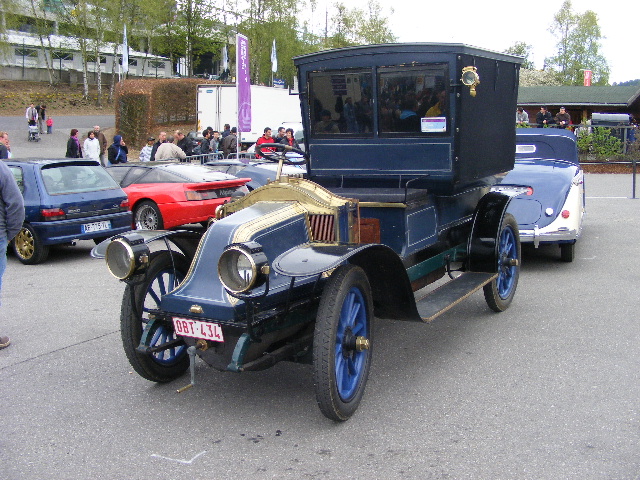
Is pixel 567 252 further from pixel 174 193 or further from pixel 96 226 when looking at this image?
pixel 96 226

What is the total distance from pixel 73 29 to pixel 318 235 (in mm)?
43631

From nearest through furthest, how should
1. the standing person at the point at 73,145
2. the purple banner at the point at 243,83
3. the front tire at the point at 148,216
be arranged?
the front tire at the point at 148,216, the purple banner at the point at 243,83, the standing person at the point at 73,145

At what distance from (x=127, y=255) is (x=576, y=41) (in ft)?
236

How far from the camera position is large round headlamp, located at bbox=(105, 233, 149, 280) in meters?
4.27

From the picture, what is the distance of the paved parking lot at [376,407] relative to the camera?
12.3ft

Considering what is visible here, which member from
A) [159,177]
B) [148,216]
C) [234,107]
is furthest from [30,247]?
[234,107]

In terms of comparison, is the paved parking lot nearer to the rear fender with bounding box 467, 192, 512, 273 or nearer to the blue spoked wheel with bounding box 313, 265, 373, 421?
the blue spoked wheel with bounding box 313, 265, 373, 421

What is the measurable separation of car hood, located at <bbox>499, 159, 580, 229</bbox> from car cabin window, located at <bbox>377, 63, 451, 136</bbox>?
308 centimetres

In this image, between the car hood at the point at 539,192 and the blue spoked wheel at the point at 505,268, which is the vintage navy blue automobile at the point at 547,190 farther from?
the blue spoked wheel at the point at 505,268

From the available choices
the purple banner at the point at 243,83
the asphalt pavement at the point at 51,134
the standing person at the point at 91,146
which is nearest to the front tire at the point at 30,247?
the purple banner at the point at 243,83

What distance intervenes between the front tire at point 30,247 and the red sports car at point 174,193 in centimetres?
199

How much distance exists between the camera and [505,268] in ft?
23.0

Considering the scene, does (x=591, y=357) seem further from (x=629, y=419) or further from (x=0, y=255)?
(x=0, y=255)

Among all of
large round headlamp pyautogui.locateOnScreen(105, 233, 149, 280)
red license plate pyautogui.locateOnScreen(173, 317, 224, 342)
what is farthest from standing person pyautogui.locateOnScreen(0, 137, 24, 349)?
red license plate pyautogui.locateOnScreen(173, 317, 224, 342)
